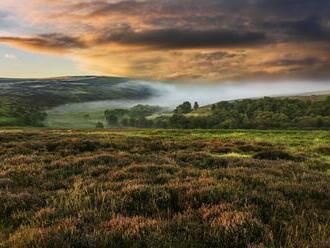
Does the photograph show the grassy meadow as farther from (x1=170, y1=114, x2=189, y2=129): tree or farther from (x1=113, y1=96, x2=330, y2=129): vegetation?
(x1=170, y1=114, x2=189, y2=129): tree

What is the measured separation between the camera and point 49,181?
46.6 ft

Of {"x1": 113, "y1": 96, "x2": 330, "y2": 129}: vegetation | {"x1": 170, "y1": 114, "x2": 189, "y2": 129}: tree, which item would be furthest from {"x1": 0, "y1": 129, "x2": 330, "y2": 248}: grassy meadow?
{"x1": 170, "y1": 114, "x2": 189, "y2": 129}: tree

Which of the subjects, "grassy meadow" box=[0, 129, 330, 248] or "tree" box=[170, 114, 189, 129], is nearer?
"grassy meadow" box=[0, 129, 330, 248]

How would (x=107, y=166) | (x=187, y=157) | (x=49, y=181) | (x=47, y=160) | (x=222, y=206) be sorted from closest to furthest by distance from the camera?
(x=222, y=206) → (x=49, y=181) → (x=107, y=166) → (x=47, y=160) → (x=187, y=157)

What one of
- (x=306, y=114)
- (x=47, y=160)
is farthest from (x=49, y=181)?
(x=306, y=114)

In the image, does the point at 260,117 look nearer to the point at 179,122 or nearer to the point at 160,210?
the point at 179,122

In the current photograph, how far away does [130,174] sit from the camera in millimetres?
14883

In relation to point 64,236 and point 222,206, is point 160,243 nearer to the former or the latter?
point 64,236

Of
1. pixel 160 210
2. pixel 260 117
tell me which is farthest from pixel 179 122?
pixel 160 210

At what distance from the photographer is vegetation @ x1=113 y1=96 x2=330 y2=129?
401ft

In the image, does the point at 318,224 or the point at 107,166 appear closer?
the point at 318,224

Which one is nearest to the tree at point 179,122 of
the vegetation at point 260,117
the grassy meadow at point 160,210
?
the vegetation at point 260,117

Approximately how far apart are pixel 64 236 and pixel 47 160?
1322cm

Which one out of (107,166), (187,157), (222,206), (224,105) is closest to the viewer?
(222,206)
